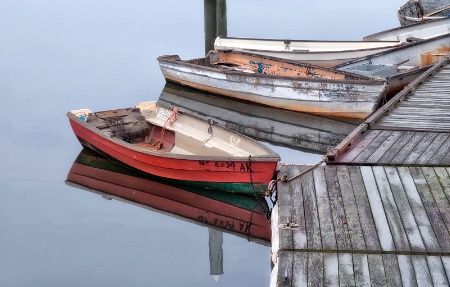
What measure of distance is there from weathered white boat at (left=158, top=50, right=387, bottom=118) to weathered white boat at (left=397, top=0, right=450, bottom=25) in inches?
287

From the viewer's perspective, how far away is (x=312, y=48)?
20.8m

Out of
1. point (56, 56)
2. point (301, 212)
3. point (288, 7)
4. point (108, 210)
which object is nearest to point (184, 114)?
point (108, 210)

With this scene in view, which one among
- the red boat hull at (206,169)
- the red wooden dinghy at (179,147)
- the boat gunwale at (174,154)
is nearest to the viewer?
the boat gunwale at (174,154)

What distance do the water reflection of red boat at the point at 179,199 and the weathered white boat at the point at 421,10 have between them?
13570 mm

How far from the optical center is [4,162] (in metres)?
15.2

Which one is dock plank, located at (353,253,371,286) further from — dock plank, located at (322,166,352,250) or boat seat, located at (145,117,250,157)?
boat seat, located at (145,117,250,157)

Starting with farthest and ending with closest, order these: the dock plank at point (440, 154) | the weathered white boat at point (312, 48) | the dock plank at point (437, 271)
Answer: the weathered white boat at point (312, 48), the dock plank at point (440, 154), the dock plank at point (437, 271)

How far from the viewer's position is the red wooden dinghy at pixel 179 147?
11547 mm

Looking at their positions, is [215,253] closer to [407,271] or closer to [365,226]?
Result: [365,226]

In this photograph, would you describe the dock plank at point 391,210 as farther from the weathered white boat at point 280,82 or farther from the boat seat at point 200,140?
Result: the weathered white boat at point 280,82

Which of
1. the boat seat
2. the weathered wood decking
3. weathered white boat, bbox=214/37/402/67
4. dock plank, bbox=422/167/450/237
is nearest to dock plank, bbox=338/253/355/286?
the weathered wood decking

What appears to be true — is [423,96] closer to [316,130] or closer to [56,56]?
[316,130]

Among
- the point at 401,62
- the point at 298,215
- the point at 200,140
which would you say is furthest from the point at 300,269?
the point at 401,62

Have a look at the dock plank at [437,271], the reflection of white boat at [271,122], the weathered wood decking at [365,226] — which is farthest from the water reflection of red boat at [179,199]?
the dock plank at [437,271]
